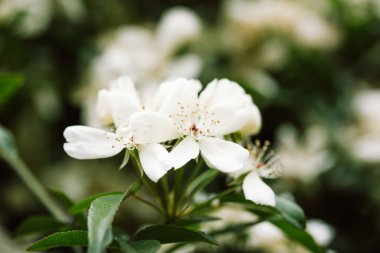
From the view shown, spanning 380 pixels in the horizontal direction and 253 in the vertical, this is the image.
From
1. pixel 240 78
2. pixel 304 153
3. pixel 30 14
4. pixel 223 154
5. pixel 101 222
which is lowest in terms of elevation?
pixel 101 222

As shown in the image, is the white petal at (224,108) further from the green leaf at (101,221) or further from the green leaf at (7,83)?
the green leaf at (7,83)

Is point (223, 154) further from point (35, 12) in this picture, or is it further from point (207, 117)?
point (35, 12)

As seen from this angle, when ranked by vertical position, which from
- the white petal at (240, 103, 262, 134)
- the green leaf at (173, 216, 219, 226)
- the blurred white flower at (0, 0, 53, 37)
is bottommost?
the green leaf at (173, 216, 219, 226)

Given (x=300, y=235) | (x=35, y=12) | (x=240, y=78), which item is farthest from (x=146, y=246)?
(x=35, y=12)

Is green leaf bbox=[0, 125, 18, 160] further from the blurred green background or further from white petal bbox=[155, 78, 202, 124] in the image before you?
the blurred green background

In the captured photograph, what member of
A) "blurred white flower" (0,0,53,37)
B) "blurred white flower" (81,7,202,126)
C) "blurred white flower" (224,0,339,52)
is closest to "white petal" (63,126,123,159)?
"blurred white flower" (81,7,202,126)

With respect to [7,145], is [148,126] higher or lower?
lower

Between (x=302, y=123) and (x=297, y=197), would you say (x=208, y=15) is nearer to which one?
(x=302, y=123)

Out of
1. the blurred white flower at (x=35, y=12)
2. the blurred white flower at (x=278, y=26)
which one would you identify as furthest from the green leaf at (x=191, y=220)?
the blurred white flower at (x=278, y=26)
